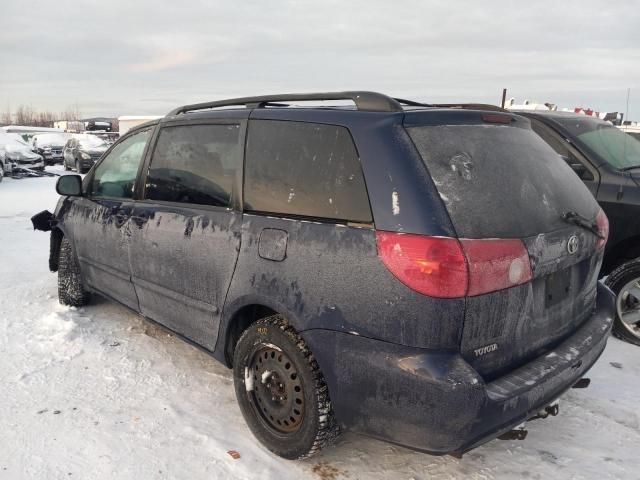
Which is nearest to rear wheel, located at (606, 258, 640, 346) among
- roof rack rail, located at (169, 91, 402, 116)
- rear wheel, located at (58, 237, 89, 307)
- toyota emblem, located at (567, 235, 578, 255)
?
toyota emblem, located at (567, 235, 578, 255)

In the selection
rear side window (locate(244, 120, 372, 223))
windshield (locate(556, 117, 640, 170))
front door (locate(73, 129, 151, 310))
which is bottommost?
Answer: front door (locate(73, 129, 151, 310))

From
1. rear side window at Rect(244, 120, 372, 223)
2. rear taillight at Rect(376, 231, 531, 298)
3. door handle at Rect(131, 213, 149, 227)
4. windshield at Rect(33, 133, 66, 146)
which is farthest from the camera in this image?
windshield at Rect(33, 133, 66, 146)

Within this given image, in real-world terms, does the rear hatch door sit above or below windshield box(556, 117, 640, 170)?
below

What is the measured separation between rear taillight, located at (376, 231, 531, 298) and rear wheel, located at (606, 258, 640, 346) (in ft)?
8.81

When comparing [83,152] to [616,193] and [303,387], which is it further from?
[303,387]

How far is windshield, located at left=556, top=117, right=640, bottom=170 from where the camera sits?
458cm

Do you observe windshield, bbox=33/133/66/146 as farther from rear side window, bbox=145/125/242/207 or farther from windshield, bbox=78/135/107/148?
rear side window, bbox=145/125/242/207

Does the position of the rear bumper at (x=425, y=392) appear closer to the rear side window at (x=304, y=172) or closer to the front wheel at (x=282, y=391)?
the front wheel at (x=282, y=391)

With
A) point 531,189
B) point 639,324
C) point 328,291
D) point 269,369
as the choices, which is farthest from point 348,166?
point 639,324

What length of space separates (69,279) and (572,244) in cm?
410

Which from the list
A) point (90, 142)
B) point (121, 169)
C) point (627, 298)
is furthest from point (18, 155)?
point (627, 298)

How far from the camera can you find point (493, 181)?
226 centimetres

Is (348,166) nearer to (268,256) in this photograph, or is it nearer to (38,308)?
(268,256)

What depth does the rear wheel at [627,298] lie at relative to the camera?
4168 millimetres
